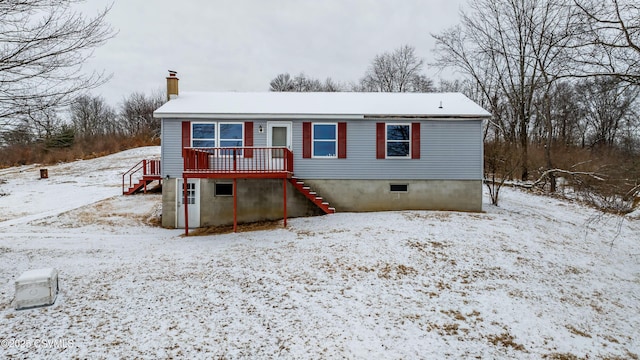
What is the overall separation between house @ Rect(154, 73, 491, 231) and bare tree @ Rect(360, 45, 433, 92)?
89.1 feet

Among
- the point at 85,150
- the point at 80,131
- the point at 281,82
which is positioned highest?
the point at 281,82

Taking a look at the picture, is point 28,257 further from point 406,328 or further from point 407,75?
point 407,75

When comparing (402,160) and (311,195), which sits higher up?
(402,160)

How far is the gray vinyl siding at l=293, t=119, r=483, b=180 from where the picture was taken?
13.5m

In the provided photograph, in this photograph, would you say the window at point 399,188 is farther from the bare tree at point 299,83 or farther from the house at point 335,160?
the bare tree at point 299,83

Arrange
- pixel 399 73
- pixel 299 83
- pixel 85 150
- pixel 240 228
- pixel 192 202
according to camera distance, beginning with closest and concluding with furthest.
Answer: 1. pixel 240 228
2. pixel 192 202
3. pixel 85 150
4. pixel 399 73
5. pixel 299 83

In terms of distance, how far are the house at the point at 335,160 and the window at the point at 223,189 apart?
4cm

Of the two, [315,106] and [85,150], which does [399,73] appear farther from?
[85,150]

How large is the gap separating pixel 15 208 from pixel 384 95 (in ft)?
64.0

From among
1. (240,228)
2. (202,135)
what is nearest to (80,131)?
(202,135)

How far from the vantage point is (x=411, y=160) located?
13555 mm

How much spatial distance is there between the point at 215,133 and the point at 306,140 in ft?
11.7

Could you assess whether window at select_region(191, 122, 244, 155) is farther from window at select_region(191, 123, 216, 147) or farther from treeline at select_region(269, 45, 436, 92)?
treeline at select_region(269, 45, 436, 92)

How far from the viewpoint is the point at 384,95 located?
16281 mm
